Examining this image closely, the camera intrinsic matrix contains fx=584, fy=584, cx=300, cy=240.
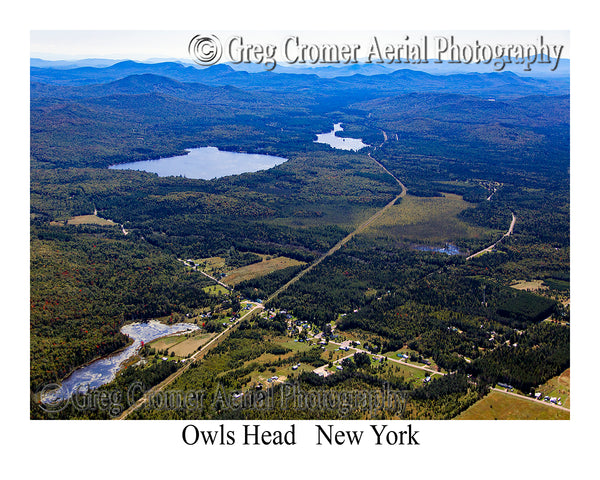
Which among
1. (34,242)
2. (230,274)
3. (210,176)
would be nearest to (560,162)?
(210,176)

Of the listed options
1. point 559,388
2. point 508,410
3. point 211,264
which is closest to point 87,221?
point 211,264

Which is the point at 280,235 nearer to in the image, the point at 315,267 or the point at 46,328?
the point at 315,267

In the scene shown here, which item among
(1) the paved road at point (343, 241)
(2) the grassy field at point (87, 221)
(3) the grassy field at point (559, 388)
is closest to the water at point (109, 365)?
(1) the paved road at point (343, 241)

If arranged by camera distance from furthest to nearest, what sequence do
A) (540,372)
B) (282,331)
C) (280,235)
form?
(280,235)
(282,331)
(540,372)

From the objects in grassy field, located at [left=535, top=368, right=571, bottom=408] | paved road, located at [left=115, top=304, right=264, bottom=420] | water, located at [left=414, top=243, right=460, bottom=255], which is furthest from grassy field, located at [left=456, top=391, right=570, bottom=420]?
water, located at [left=414, top=243, right=460, bottom=255]

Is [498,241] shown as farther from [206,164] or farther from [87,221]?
[206,164]

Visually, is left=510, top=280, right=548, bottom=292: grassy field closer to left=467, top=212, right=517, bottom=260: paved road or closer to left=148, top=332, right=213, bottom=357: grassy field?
left=467, top=212, right=517, bottom=260: paved road

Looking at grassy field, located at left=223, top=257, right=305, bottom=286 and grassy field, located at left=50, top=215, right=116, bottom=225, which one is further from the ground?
grassy field, located at left=50, top=215, right=116, bottom=225

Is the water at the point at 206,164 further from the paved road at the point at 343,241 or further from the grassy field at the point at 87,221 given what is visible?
the paved road at the point at 343,241
